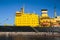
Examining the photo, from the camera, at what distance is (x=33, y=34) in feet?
134

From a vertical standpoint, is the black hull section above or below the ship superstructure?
below

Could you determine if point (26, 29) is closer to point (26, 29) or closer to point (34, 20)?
point (26, 29)

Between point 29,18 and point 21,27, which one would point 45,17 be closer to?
point 29,18

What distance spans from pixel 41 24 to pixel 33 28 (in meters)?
2.92

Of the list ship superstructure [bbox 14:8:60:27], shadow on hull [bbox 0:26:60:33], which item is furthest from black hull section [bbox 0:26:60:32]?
ship superstructure [bbox 14:8:60:27]

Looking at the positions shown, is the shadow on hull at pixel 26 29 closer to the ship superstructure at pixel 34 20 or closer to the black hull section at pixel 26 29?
the black hull section at pixel 26 29

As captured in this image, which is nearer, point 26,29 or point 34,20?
point 26,29

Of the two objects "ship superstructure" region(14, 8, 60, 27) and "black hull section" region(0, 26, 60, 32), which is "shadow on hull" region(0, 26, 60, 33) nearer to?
"black hull section" region(0, 26, 60, 32)

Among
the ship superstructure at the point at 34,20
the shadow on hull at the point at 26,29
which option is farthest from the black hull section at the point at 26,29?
the ship superstructure at the point at 34,20

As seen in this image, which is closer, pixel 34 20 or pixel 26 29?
pixel 26 29

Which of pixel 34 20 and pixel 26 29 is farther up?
pixel 34 20

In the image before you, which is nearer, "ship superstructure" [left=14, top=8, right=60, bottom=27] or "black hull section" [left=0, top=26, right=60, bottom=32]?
"black hull section" [left=0, top=26, right=60, bottom=32]

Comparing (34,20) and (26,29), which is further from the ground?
(34,20)

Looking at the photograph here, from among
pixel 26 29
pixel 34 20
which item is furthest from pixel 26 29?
pixel 34 20
